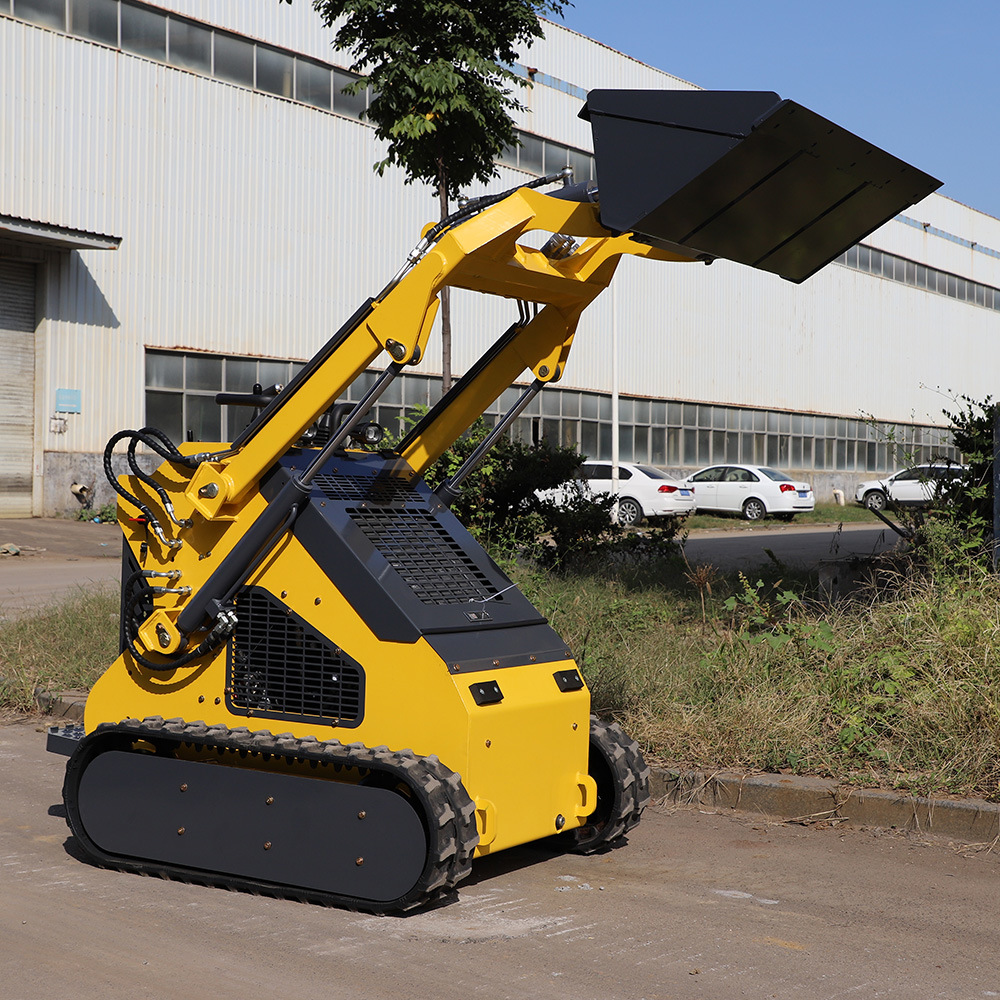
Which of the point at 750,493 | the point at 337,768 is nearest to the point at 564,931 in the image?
the point at 337,768

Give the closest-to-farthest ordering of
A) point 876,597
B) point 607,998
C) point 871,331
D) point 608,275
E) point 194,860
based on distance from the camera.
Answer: point 607,998, point 194,860, point 608,275, point 876,597, point 871,331

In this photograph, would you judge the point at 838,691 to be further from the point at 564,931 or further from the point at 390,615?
the point at 390,615

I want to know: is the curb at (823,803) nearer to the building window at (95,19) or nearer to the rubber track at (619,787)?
the rubber track at (619,787)

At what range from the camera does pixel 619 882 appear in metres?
5.12

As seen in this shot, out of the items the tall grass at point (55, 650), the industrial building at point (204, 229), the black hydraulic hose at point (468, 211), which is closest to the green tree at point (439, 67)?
the industrial building at point (204, 229)

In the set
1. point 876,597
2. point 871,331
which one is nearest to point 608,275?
point 876,597

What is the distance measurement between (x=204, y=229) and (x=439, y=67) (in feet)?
39.9

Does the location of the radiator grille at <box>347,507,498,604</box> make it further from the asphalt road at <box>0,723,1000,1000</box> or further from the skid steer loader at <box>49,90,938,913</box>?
the asphalt road at <box>0,723,1000,1000</box>

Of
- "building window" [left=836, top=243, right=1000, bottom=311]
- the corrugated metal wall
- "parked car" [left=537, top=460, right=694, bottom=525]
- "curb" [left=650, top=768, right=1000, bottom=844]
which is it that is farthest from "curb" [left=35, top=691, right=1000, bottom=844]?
"building window" [left=836, top=243, right=1000, bottom=311]

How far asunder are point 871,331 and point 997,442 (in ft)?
133

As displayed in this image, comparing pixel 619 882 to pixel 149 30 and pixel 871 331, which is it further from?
pixel 871 331

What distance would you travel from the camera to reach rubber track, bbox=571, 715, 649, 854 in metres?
5.33

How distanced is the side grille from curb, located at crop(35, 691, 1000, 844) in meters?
2.22

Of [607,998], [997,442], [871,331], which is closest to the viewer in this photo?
[607,998]
